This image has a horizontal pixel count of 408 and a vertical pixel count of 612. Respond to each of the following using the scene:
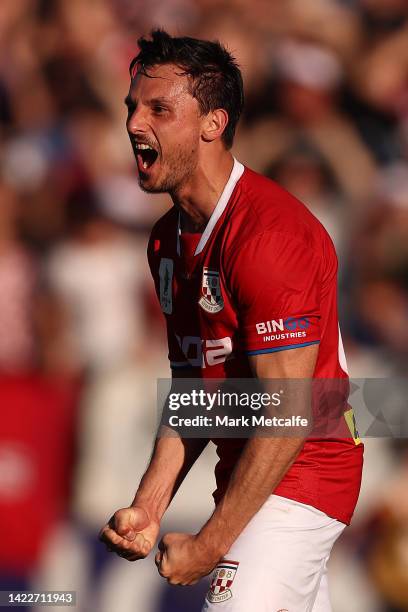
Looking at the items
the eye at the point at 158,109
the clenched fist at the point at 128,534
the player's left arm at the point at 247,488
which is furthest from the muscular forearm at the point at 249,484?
the eye at the point at 158,109

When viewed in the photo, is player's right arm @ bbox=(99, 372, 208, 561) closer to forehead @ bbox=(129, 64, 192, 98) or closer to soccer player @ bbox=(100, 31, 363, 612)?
soccer player @ bbox=(100, 31, 363, 612)

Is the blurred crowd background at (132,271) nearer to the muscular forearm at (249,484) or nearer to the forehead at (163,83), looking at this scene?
the muscular forearm at (249,484)

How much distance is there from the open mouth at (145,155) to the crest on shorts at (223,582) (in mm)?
1237

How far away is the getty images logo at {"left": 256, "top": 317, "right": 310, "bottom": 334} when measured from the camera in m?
3.01

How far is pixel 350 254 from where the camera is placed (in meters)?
5.42

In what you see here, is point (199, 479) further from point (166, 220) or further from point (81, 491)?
point (166, 220)

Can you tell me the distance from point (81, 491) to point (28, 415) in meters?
0.49

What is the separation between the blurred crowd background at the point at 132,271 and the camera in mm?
5297

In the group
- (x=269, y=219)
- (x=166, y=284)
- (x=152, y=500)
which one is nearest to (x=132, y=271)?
(x=166, y=284)

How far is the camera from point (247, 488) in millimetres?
3039

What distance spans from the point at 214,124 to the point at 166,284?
0.57 metres

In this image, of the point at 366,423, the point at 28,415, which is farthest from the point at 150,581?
the point at 366,423

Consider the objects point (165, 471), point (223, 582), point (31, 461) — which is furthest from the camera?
point (31, 461)

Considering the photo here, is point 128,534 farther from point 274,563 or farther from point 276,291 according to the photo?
point 276,291
